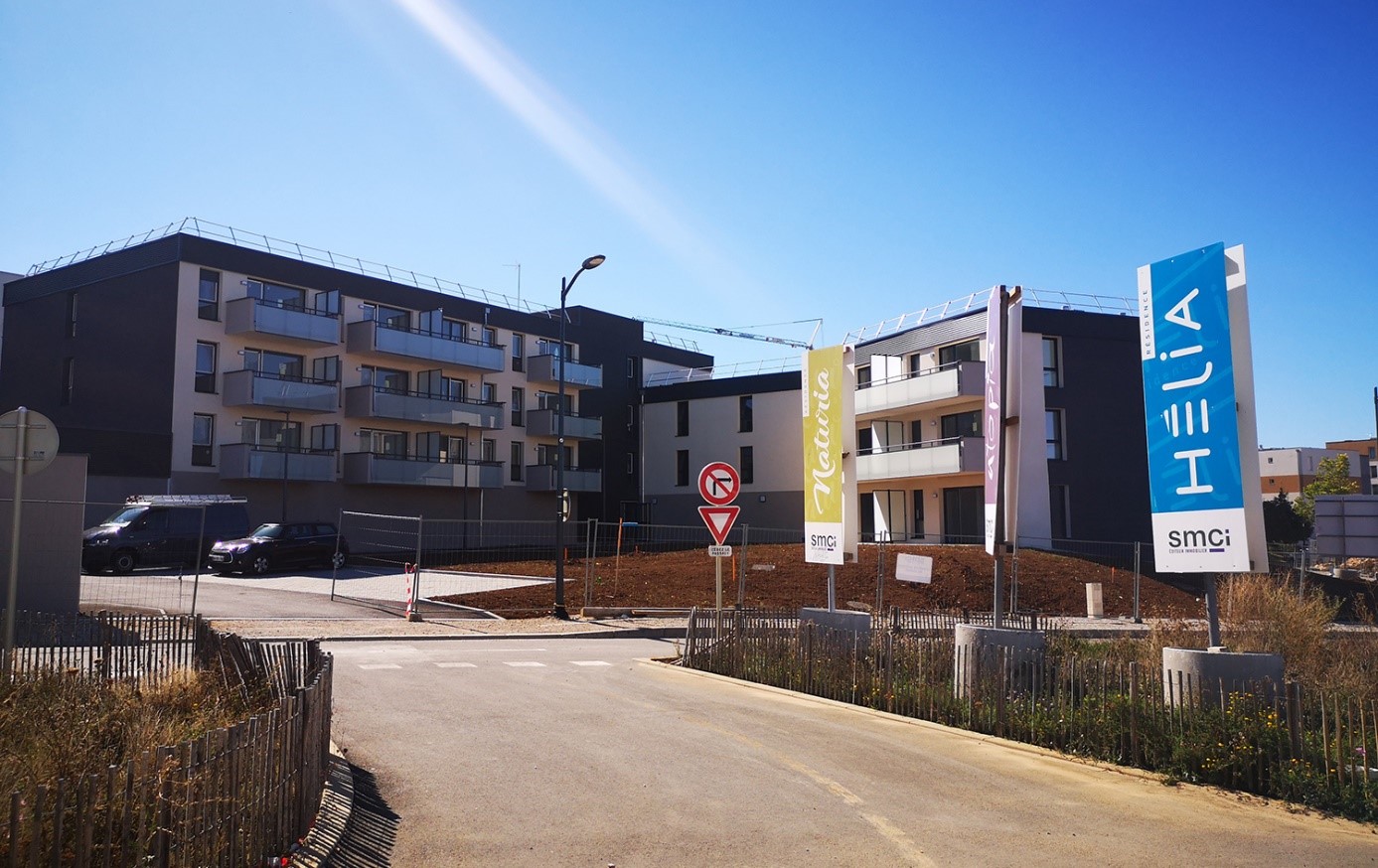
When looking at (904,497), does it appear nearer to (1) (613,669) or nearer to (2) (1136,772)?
(1) (613,669)

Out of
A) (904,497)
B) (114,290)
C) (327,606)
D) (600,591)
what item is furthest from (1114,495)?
(114,290)

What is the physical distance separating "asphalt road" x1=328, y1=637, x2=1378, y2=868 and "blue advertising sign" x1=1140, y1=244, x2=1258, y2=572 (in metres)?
2.45

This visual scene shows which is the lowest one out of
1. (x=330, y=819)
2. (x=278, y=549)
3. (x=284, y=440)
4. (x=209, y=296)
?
(x=330, y=819)

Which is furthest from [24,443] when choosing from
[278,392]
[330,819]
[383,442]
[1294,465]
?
[1294,465]

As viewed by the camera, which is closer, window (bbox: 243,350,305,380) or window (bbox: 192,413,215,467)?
window (bbox: 192,413,215,467)

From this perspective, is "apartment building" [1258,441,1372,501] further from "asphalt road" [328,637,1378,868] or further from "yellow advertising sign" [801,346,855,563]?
"asphalt road" [328,637,1378,868]

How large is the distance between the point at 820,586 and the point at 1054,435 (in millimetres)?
16792

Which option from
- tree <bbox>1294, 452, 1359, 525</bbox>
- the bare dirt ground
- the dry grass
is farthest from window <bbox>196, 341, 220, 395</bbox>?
tree <bbox>1294, 452, 1359, 525</bbox>

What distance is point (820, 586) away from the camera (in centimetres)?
3038

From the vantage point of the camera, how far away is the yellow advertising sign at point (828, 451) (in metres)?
16.1

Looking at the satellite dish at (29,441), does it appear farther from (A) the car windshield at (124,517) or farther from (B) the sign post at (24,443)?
(A) the car windshield at (124,517)

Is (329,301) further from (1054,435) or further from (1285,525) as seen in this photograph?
(1285,525)

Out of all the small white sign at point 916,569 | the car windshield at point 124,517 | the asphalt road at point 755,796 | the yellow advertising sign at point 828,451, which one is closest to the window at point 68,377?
the car windshield at point 124,517

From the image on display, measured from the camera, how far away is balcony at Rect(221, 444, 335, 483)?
140 ft
